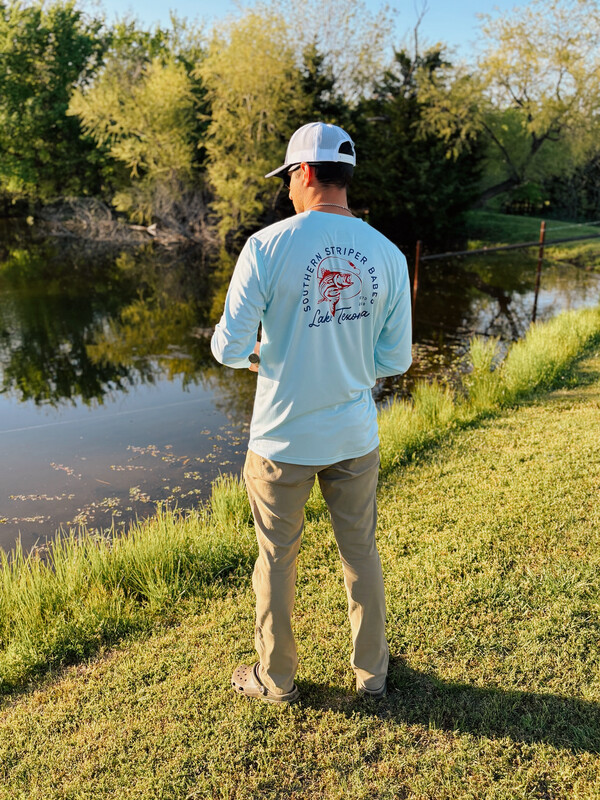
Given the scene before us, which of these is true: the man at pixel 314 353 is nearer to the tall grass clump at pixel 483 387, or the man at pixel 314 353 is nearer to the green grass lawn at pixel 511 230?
the tall grass clump at pixel 483 387

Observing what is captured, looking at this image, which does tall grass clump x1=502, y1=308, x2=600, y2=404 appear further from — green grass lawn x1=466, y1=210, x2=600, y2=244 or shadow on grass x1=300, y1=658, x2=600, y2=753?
green grass lawn x1=466, y1=210, x2=600, y2=244

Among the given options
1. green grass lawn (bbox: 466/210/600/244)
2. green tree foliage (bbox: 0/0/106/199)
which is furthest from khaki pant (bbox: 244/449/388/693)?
green tree foliage (bbox: 0/0/106/199)

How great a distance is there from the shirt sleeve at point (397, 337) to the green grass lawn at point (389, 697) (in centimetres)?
130

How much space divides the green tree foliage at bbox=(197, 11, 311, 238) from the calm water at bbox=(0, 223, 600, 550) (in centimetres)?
436

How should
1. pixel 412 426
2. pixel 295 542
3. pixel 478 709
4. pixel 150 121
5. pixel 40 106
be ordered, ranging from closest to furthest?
pixel 295 542 → pixel 478 709 → pixel 412 426 → pixel 150 121 → pixel 40 106

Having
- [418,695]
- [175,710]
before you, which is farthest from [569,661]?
[175,710]

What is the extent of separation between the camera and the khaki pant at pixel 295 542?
2.24 metres

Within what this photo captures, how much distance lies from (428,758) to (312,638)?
2.68ft

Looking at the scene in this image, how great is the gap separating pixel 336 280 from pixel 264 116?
21.8 m

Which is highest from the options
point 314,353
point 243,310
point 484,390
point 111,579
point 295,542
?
point 243,310

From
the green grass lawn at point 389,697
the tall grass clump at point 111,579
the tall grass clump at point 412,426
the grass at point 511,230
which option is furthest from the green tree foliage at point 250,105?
the green grass lawn at point 389,697

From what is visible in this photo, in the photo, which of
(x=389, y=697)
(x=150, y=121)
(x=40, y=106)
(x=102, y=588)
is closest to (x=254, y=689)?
(x=389, y=697)

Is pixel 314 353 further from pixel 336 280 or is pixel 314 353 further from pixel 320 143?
pixel 320 143

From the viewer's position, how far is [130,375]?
30.8 feet
